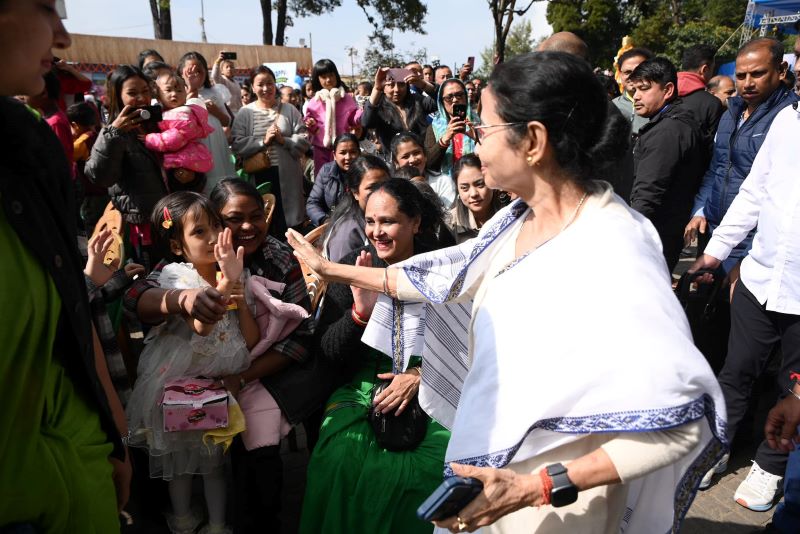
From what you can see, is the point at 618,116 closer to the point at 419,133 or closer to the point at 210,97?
the point at 419,133

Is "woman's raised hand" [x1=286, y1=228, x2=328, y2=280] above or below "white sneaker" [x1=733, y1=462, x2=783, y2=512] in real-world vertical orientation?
above

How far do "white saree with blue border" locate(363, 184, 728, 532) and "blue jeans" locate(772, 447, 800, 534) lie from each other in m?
1.39

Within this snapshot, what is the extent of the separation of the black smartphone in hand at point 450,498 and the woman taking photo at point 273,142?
4546 mm

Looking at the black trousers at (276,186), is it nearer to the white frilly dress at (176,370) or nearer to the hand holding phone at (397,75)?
the hand holding phone at (397,75)

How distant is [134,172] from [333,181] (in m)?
1.58

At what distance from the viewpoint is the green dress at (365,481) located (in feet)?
7.67

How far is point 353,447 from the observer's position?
244 cm

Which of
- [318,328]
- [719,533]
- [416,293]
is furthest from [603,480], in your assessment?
[719,533]

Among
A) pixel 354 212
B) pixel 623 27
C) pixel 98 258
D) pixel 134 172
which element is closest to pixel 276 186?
pixel 134 172

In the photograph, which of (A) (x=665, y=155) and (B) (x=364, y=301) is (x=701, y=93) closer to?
(A) (x=665, y=155)

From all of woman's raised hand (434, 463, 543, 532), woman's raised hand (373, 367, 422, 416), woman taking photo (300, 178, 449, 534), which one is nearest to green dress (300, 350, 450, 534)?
woman taking photo (300, 178, 449, 534)

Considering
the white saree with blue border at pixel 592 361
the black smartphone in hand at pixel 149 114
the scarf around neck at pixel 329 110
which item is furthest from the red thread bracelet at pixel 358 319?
the scarf around neck at pixel 329 110

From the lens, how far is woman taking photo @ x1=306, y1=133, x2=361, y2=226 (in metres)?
4.80

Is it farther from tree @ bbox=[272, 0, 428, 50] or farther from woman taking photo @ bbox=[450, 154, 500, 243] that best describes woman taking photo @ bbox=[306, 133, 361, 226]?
tree @ bbox=[272, 0, 428, 50]
